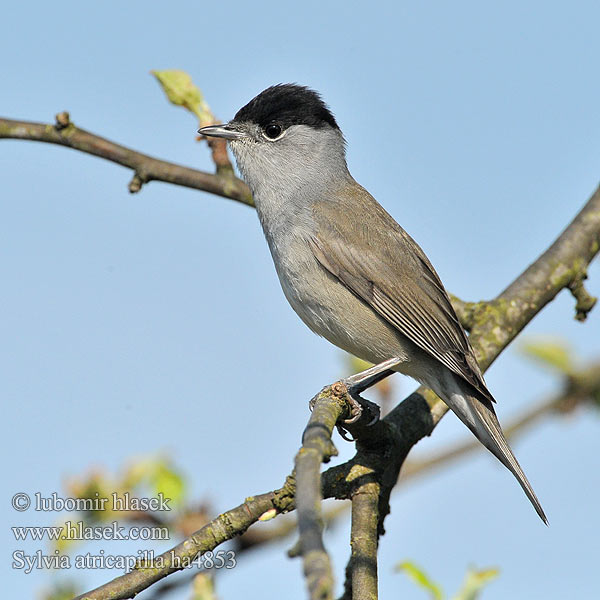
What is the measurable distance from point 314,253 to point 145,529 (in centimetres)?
182

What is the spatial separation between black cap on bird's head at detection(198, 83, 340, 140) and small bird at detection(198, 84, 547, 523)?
15 mm

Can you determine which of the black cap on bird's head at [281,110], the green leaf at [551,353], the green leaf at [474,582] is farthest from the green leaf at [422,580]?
the black cap on bird's head at [281,110]

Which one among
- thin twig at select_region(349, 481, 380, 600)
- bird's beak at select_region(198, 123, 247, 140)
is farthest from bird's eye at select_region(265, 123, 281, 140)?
thin twig at select_region(349, 481, 380, 600)

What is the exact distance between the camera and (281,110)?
5820 millimetres

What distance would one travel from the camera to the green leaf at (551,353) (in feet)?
17.8

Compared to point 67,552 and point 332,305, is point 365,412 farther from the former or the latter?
point 67,552

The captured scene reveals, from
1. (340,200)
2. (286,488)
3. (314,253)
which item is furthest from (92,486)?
(340,200)

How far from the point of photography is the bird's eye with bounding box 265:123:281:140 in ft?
19.0

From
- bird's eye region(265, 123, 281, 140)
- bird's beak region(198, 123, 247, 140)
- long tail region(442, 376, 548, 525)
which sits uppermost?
bird's eye region(265, 123, 281, 140)

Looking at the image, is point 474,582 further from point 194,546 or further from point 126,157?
point 126,157

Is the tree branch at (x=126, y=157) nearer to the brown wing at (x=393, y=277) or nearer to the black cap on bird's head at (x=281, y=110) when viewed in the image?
the black cap on bird's head at (x=281, y=110)

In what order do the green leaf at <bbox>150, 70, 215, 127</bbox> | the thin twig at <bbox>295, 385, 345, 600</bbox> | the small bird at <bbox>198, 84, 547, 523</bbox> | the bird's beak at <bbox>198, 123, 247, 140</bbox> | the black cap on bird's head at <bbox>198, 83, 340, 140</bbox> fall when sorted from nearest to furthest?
the thin twig at <bbox>295, 385, 345, 600</bbox> < the small bird at <bbox>198, 84, 547, 523</bbox> < the green leaf at <bbox>150, 70, 215, 127</bbox> < the bird's beak at <bbox>198, 123, 247, 140</bbox> < the black cap on bird's head at <bbox>198, 83, 340, 140</bbox>

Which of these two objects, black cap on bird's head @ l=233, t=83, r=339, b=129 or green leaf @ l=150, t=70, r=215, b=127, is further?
black cap on bird's head @ l=233, t=83, r=339, b=129

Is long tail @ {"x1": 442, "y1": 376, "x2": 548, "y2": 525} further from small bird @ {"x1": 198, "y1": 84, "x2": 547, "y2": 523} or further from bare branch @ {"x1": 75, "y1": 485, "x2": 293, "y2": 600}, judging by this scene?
bare branch @ {"x1": 75, "y1": 485, "x2": 293, "y2": 600}
